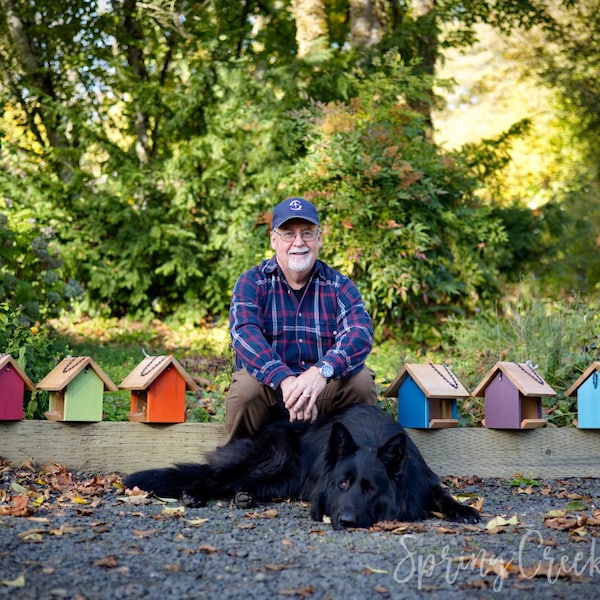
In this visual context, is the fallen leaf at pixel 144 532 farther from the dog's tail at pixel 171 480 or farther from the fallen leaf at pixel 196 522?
the dog's tail at pixel 171 480

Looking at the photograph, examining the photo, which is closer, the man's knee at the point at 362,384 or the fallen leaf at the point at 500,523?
the fallen leaf at the point at 500,523

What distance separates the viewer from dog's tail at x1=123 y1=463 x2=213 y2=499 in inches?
150

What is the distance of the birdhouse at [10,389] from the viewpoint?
4176 millimetres

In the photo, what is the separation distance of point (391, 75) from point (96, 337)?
4.33m

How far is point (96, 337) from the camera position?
8.19 m

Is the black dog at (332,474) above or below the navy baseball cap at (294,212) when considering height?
below

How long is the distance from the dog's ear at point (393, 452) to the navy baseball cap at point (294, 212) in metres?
1.33

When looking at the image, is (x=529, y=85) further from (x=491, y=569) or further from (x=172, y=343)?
(x=491, y=569)

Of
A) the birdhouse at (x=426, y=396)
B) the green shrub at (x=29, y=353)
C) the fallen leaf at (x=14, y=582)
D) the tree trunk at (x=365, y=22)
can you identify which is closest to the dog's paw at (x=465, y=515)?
the birdhouse at (x=426, y=396)

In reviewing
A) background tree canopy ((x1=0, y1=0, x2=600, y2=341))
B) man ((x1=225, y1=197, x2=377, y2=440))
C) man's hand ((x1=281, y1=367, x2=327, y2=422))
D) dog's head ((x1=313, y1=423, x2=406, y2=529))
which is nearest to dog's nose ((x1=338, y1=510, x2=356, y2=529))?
dog's head ((x1=313, y1=423, x2=406, y2=529))

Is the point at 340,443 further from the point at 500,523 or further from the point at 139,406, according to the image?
the point at 139,406

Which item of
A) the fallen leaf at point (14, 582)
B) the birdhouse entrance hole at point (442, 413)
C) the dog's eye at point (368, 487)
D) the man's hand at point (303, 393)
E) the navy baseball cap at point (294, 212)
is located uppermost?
the navy baseball cap at point (294, 212)

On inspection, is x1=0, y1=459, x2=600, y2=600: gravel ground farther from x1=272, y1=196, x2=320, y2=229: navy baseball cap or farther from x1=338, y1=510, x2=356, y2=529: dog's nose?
x1=272, y1=196, x2=320, y2=229: navy baseball cap

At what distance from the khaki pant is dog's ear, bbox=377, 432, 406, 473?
0.71 meters
